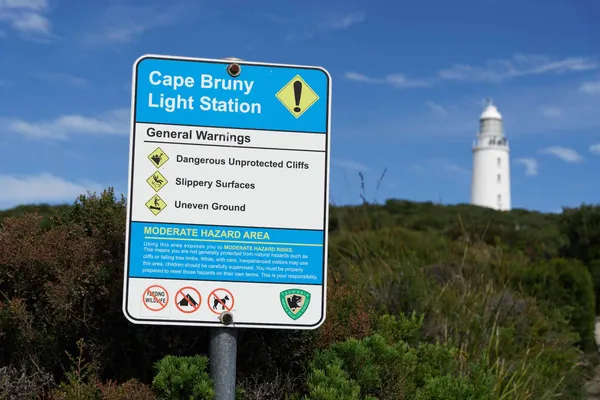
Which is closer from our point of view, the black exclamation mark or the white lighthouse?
the black exclamation mark

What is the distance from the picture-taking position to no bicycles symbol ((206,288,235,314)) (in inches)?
160

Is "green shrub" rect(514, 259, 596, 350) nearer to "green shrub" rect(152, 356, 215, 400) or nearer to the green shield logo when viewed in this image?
the green shield logo

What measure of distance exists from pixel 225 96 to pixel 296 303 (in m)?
1.16

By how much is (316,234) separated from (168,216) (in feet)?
2.57

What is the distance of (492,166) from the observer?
2227 inches

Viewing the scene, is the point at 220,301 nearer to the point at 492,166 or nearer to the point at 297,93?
the point at 297,93

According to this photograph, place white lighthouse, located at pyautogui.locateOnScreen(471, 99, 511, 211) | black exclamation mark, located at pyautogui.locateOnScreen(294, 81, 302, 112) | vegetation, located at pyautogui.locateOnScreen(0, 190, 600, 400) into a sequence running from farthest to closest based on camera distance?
1. white lighthouse, located at pyautogui.locateOnScreen(471, 99, 511, 211)
2. vegetation, located at pyautogui.locateOnScreen(0, 190, 600, 400)
3. black exclamation mark, located at pyautogui.locateOnScreen(294, 81, 302, 112)

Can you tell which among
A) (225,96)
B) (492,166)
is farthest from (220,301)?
(492,166)

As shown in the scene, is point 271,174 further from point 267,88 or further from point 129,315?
point 129,315

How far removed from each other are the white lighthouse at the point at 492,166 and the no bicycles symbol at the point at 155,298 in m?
53.9

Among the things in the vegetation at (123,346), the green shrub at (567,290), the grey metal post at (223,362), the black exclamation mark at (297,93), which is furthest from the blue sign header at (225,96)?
the green shrub at (567,290)

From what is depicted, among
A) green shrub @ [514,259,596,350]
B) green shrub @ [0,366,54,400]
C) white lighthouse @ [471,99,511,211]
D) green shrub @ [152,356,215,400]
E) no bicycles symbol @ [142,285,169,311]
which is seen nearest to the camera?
no bicycles symbol @ [142,285,169,311]

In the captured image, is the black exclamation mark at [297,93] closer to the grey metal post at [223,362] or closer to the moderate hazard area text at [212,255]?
the moderate hazard area text at [212,255]

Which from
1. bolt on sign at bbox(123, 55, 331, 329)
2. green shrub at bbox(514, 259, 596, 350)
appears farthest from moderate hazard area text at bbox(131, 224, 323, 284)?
green shrub at bbox(514, 259, 596, 350)
